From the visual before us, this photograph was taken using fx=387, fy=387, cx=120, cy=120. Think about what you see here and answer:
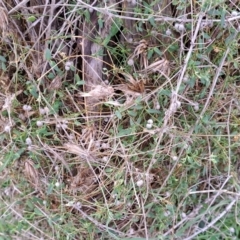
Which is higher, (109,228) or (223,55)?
(223,55)

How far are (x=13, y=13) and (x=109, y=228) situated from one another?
28.4 inches

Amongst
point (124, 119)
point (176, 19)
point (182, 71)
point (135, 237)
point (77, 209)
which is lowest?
point (135, 237)

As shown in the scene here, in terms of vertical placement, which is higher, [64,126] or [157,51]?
[157,51]

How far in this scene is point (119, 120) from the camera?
120 centimetres

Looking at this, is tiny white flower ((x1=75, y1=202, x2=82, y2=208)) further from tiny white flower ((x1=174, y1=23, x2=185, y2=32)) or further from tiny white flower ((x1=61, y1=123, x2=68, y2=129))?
tiny white flower ((x1=174, y1=23, x2=185, y2=32))

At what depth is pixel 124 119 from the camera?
1206mm

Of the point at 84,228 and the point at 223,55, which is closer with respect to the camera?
the point at 223,55

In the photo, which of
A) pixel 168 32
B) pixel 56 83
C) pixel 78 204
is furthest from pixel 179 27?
pixel 78 204

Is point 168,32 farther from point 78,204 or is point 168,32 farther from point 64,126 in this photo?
point 78,204

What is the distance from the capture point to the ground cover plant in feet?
3.70

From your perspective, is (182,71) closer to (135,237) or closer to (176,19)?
(176,19)

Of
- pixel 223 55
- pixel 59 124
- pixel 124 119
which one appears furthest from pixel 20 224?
pixel 223 55

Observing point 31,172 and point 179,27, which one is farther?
point 31,172

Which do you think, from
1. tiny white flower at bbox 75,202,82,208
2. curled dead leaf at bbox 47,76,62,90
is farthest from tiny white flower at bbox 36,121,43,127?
tiny white flower at bbox 75,202,82,208
